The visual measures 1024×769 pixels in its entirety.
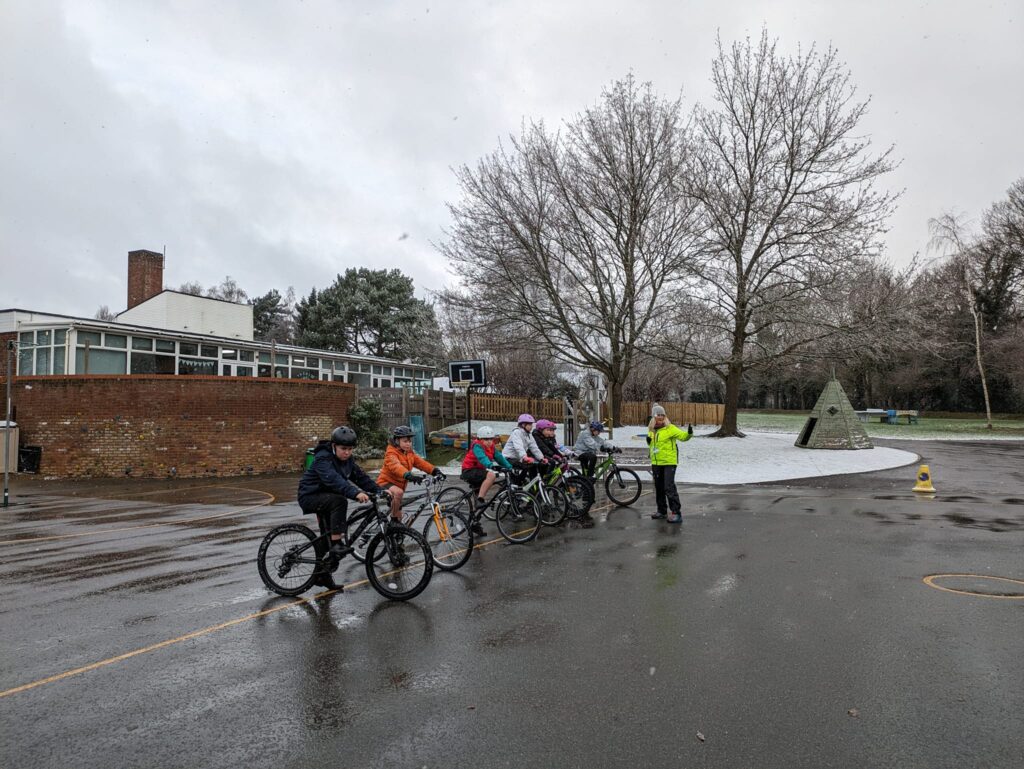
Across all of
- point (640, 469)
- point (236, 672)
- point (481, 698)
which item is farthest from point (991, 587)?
point (640, 469)

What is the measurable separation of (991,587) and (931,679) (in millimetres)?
3058

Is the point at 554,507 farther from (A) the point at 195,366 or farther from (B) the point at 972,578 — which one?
(A) the point at 195,366

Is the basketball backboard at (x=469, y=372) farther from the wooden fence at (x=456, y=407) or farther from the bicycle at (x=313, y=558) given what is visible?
the bicycle at (x=313, y=558)

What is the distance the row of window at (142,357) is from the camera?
80.7ft

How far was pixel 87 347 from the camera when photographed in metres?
23.6

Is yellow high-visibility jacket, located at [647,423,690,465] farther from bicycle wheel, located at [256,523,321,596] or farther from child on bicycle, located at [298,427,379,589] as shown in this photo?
bicycle wheel, located at [256,523,321,596]

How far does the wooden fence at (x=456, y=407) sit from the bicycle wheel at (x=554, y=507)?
46.8 ft

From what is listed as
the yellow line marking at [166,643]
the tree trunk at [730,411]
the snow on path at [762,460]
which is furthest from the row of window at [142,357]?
the yellow line marking at [166,643]

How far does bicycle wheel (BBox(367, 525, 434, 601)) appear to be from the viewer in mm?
6480

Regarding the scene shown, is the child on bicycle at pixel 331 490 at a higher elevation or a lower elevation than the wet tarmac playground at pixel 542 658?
higher

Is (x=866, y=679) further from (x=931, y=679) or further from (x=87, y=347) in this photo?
(x=87, y=347)

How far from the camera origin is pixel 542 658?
4828 millimetres

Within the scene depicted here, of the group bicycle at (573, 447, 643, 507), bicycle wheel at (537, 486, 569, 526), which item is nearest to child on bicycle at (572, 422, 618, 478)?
bicycle at (573, 447, 643, 507)

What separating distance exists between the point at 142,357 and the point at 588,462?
19.9m
